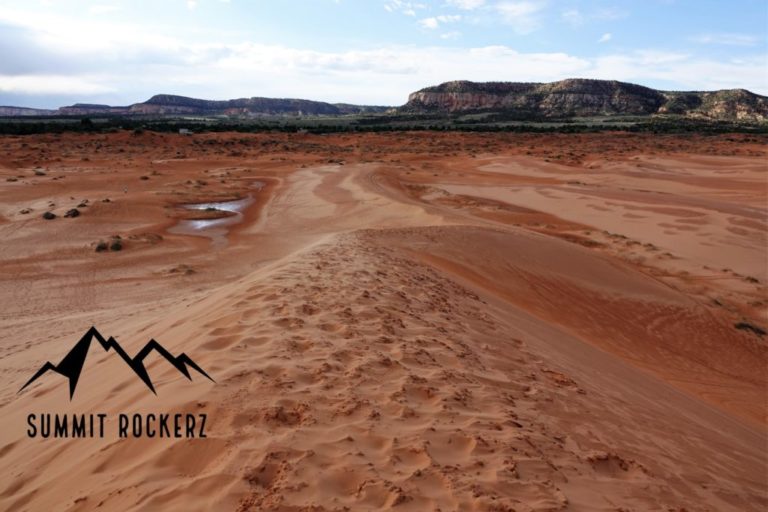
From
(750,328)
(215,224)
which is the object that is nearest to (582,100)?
(215,224)

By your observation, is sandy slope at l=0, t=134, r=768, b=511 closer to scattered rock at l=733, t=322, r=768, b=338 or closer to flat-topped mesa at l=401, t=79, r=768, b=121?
scattered rock at l=733, t=322, r=768, b=338

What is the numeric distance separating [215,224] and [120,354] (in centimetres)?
1478

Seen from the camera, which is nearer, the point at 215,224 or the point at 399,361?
the point at 399,361

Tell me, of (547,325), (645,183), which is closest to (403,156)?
(645,183)

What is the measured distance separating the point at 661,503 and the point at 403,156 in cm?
4301

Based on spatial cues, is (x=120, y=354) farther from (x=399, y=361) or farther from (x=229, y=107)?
(x=229, y=107)

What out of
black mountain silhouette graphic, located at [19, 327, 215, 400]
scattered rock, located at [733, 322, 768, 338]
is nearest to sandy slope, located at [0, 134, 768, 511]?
black mountain silhouette graphic, located at [19, 327, 215, 400]

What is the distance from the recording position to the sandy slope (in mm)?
3529

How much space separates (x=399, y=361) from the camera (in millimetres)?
5250

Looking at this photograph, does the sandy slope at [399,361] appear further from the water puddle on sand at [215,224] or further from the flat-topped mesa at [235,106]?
the flat-topped mesa at [235,106]

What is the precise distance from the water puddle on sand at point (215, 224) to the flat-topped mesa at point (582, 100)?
3485 inches

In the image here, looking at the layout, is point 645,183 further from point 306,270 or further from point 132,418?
point 132,418

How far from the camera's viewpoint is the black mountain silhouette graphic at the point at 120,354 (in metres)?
5.05

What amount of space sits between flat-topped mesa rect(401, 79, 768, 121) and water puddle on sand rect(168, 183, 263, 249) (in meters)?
88.5
